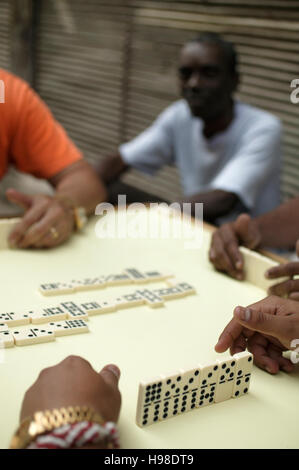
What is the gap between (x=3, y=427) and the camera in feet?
2.59

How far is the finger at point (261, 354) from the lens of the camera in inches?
41.1

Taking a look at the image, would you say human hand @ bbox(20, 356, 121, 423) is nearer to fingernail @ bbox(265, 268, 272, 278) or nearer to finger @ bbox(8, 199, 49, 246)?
fingernail @ bbox(265, 268, 272, 278)

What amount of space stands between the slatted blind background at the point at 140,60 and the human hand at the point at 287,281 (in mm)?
1768

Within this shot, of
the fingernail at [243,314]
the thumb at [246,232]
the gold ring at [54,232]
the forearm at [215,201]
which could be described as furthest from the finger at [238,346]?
A: the forearm at [215,201]

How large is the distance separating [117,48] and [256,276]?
9.91 ft

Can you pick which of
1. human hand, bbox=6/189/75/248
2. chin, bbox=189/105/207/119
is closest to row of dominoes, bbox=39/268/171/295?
human hand, bbox=6/189/75/248

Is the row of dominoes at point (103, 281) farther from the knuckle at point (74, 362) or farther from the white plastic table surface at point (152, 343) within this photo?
the knuckle at point (74, 362)

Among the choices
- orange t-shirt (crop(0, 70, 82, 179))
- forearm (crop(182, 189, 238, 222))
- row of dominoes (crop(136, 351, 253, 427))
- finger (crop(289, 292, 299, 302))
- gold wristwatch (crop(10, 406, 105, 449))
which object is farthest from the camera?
forearm (crop(182, 189, 238, 222))

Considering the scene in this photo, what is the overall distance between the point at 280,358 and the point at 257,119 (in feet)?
6.20

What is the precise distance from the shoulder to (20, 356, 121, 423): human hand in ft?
6.82

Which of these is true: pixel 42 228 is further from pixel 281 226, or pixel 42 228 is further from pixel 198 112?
pixel 198 112

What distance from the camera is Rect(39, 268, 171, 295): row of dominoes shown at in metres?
1.28
